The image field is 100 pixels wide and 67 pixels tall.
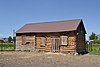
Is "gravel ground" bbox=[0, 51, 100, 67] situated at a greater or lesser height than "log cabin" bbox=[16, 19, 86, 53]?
lesser

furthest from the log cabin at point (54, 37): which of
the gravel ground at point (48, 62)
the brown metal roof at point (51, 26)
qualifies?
the gravel ground at point (48, 62)

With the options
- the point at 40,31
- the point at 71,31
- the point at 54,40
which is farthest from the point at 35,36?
the point at 71,31

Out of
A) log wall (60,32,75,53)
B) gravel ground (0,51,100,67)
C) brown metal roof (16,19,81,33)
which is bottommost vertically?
gravel ground (0,51,100,67)

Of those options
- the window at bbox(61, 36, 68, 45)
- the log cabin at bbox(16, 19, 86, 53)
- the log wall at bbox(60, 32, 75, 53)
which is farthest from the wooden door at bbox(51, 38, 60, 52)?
the log wall at bbox(60, 32, 75, 53)

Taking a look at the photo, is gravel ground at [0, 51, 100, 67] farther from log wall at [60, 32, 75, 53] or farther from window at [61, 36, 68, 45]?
window at [61, 36, 68, 45]

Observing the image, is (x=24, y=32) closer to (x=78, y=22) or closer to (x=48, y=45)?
(x=48, y=45)

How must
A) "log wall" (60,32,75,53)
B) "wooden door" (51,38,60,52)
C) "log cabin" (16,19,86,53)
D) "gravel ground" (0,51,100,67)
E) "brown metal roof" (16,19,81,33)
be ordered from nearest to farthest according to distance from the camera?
"gravel ground" (0,51,100,67), "log wall" (60,32,75,53), "log cabin" (16,19,86,53), "brown metal roof" (16,19,81,33), "wooden door" (51,38,60,52)

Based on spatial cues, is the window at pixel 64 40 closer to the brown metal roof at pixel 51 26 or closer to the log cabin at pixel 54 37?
the log cabin at pixel 54 37

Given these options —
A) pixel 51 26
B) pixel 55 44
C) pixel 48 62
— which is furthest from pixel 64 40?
pixel 48 62

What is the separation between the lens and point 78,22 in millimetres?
36188

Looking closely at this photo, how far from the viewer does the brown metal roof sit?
3590cm

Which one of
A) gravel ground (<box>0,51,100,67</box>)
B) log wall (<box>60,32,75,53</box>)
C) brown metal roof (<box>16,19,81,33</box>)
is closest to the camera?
gravel ground (<box>0,51,100,67</box>)

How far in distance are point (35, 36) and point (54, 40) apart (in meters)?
4.27

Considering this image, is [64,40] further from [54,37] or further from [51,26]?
[51,26]
